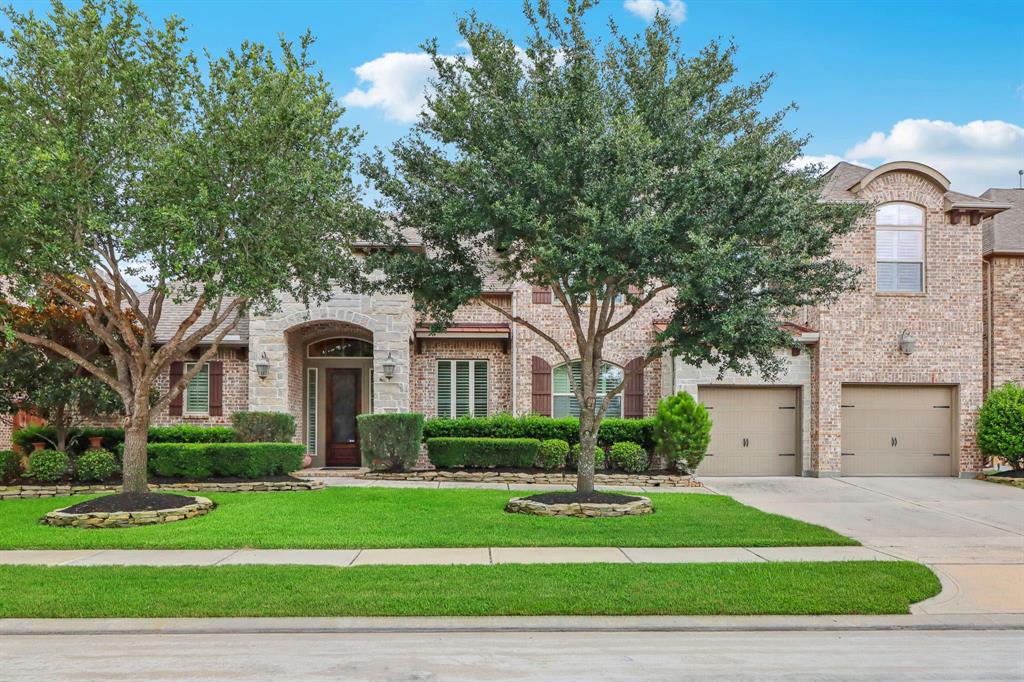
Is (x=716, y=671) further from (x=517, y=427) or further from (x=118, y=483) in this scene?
(x=118, y=483)

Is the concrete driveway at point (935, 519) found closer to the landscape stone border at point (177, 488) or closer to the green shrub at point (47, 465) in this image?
the landscape stone border at point (177, 488)

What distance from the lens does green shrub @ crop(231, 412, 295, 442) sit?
1620 centimetres

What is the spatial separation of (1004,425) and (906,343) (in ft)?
8.67

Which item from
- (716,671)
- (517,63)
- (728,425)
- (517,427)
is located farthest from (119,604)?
(728,425)

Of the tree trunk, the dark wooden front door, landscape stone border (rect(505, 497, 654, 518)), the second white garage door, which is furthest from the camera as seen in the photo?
the dark wooden front door

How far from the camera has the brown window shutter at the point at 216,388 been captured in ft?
60.5

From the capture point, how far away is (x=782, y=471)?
18.3m

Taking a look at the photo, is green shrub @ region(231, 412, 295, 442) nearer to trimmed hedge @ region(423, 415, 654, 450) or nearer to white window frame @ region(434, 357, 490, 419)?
trimmed hedge @ region(423, 415, 654, 450)

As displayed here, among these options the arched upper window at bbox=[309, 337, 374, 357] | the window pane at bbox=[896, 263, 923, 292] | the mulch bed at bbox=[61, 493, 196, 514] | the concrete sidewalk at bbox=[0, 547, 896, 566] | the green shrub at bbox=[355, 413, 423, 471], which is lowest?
the concrete sidewalk at bbox=[0, 547, 896, 566]

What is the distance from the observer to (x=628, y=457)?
16.3 meters

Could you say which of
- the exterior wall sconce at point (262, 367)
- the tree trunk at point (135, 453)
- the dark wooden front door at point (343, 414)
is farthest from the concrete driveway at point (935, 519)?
the tree trunk at point (135, 453)

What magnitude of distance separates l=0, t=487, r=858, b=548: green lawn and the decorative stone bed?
Result: 273mm

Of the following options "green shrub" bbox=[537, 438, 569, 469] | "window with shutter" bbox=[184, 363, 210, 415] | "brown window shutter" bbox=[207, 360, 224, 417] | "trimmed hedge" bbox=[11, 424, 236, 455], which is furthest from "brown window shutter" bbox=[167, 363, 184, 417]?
"green shrub" bbox=[537, 438, 569, 469]

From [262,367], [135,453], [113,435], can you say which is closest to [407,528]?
[135,453]
